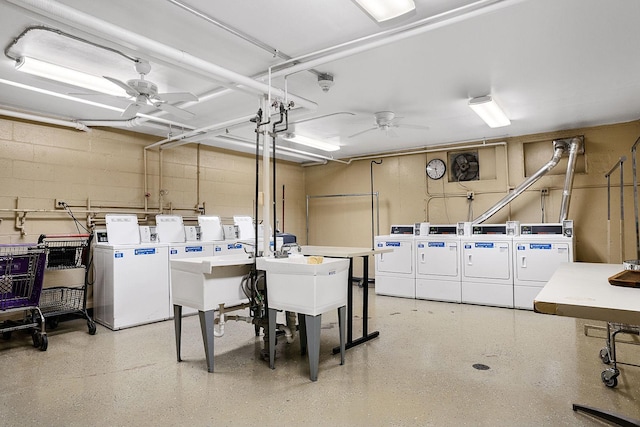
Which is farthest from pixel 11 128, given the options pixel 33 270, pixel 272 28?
pixel 272 28

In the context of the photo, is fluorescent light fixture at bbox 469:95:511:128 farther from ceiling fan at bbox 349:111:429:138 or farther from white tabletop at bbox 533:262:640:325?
white tabletop at bbox 533:262:640:325

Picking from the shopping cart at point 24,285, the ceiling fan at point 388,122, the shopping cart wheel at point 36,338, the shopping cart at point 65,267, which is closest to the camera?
the shopping cart at point 24,285

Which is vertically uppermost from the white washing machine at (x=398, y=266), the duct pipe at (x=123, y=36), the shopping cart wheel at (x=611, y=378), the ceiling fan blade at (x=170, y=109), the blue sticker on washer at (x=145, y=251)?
the duct pipe at (x=123, y=36)

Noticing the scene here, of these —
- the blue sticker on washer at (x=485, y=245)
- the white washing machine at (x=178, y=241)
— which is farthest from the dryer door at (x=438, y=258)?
the white washing machine at (x=178, y=241)

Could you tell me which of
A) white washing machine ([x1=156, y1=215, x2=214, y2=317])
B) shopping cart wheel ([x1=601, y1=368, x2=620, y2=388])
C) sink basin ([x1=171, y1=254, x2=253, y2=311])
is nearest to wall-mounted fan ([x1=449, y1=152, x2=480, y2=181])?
shopping cart wheel ([x1=601, y1=368, x2=620, y2=388])

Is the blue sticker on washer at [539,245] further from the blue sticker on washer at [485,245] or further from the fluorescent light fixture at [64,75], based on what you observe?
the fluorescent light fixture at [64,75]

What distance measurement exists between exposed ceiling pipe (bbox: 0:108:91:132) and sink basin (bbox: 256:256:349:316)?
11.5ft

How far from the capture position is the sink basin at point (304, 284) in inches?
116

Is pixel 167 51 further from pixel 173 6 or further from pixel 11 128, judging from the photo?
pixel 11 128

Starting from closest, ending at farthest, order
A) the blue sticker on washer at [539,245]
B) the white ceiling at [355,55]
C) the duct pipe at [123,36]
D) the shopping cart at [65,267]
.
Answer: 1. the duct pipe at [123,36]
2. the white ceiling at [355,55]
3. the shopping cart at [65,267]
4. the blue sticker on washer at [539,245]

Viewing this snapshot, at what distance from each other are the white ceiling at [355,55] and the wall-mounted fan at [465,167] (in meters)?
1.43

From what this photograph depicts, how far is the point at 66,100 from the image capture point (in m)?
4.29

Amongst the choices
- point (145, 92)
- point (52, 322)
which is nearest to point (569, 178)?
point (145, 92)

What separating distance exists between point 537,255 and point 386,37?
416 cm
